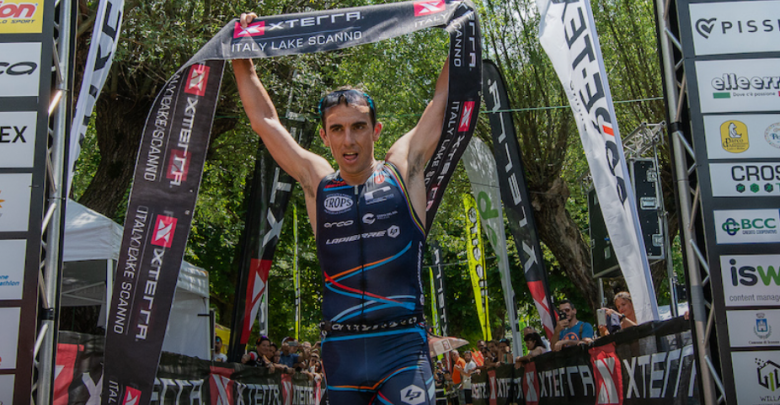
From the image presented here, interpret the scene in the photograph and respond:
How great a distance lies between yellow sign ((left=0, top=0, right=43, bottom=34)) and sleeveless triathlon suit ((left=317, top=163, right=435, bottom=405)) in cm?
347

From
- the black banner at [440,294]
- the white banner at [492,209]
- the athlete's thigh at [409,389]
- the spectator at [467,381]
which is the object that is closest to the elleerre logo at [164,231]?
the athlete's thigh at [409,389]

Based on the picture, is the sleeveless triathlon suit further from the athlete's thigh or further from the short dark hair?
the short dark hair

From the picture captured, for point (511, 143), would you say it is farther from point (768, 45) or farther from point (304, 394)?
point (304, 394)

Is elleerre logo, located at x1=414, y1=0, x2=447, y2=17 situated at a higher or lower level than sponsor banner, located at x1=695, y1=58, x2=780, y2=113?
higher

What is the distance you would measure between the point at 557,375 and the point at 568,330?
59 centimetres

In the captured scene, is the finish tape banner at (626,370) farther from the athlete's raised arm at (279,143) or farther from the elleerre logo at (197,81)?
the elleerre logo at (197,81)

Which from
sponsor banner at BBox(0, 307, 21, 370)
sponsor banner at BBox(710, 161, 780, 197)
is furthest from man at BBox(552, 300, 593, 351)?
sponsor banner at BBox(0, 307, 21, 370)

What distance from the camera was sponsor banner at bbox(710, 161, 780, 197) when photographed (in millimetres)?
5656

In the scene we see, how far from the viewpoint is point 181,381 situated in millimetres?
9141

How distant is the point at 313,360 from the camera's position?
17.0 meters

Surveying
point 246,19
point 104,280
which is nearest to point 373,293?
point 246,19

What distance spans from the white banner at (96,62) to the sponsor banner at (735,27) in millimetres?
5365

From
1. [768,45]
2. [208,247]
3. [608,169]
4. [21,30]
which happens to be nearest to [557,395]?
[608,169]

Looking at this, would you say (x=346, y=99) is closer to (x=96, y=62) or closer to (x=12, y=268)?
(x=12, y=268)
